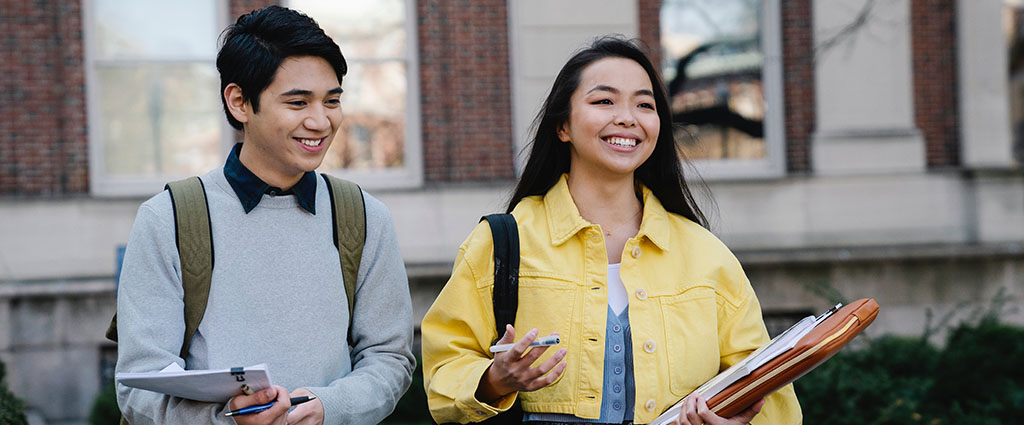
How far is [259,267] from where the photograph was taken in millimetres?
2424

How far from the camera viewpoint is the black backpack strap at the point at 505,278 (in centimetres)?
260

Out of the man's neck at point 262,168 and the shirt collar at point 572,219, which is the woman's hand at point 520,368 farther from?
the man's neck at point 262,168

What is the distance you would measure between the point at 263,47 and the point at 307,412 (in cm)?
95

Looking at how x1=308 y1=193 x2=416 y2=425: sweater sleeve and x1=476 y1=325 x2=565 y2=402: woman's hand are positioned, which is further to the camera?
x1=308 y1=193 x2=416 y2=425: sweater sleeve

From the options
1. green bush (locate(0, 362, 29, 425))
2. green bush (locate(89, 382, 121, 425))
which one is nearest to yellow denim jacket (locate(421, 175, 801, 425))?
green bush (locate(0, 362, 29, 425))

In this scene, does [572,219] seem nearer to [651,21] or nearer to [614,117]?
[614,117]

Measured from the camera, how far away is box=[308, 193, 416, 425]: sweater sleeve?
2496mm

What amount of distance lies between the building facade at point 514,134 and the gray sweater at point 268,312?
5.21 m

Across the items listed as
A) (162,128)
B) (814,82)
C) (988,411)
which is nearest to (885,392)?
(988,411)

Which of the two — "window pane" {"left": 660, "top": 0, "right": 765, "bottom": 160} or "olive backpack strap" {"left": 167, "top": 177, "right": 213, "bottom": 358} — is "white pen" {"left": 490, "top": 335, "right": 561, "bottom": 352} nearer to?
"olive backpack strap" {"left": 167, "top": 177, "right": 213, "bottom": 358}

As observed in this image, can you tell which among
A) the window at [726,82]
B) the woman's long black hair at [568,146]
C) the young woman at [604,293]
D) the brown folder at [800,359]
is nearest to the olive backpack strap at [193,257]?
the young woman at [604,293]

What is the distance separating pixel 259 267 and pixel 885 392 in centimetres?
434

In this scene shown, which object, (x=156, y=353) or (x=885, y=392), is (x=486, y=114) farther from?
(x=156, y=353)

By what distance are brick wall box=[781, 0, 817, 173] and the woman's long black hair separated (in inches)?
236
